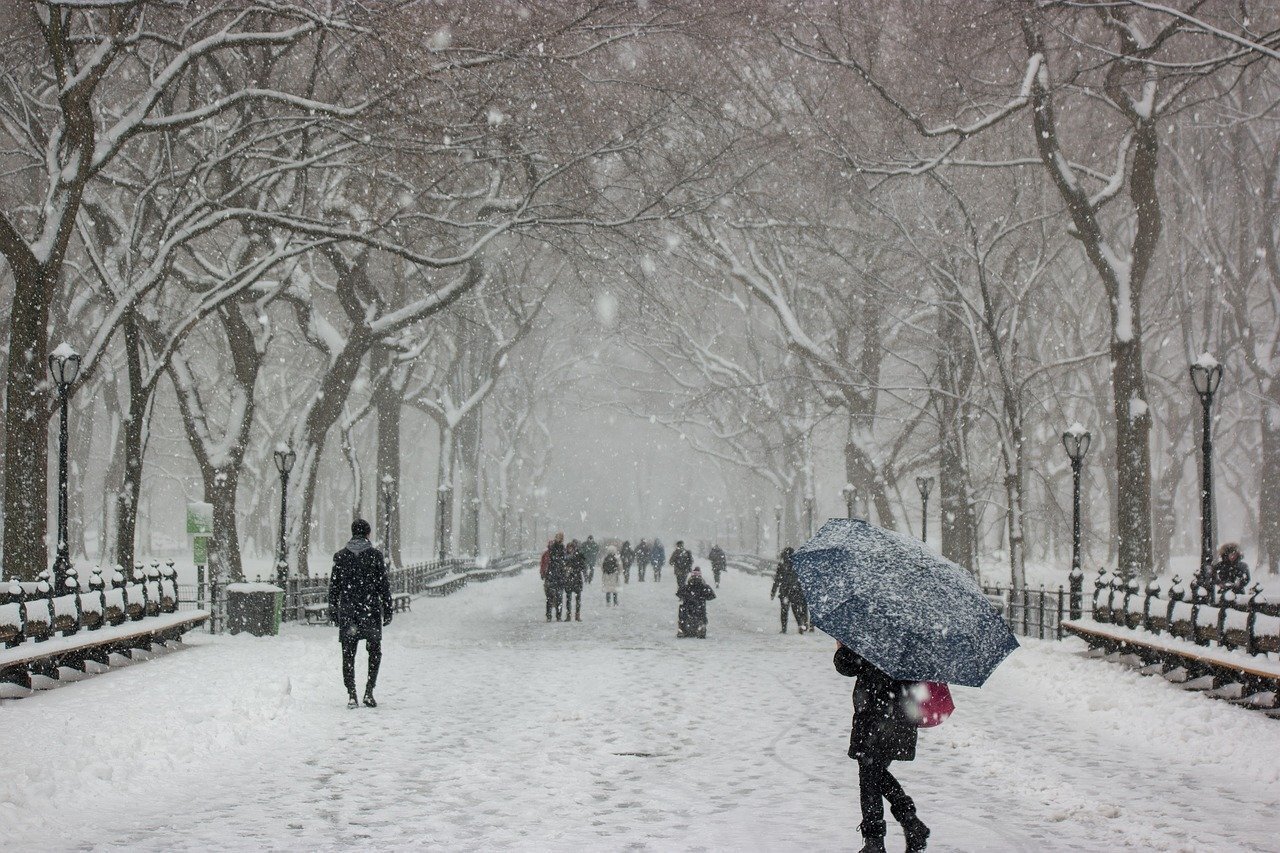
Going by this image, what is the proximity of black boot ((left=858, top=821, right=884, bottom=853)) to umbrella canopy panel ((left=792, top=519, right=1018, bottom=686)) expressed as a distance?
98 centimetres

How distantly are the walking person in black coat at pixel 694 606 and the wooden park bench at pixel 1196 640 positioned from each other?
613 centimetres

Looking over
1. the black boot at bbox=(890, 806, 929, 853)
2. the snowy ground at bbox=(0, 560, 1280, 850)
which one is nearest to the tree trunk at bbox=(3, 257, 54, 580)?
the snowy ground at bbox=(0, 560, 1280, 850)

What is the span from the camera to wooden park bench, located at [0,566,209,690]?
480 inches

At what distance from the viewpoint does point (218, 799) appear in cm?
809

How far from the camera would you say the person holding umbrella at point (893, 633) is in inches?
224

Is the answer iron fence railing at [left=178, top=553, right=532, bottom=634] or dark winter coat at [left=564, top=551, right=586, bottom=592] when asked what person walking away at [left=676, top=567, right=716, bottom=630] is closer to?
dark winter coat at [left=564, top=551, right=586, bottom=592]

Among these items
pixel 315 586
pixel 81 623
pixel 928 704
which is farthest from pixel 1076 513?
pixel 928 704

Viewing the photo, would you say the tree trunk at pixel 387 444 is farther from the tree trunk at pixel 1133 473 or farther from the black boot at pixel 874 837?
the black boot at pixel 874 837

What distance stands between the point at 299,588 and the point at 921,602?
65.7 feet

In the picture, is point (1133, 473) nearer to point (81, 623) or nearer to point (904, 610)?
point (81, 623)

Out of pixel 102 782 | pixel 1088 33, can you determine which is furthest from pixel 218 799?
pixel 1088 33

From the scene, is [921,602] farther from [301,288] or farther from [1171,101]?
[301,288]

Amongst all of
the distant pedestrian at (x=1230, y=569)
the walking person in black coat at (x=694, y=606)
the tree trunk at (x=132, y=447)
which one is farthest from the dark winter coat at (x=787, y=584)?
the tree trunk at (x=132, y=447)

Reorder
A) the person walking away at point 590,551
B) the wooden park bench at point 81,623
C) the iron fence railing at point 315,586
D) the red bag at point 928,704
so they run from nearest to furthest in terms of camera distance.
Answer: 1. the red bag at point 928,704
2. the wooden park bench at point 81,623
3. the iron fence railing at point 315,586
4. the person walking away at point 590,551
